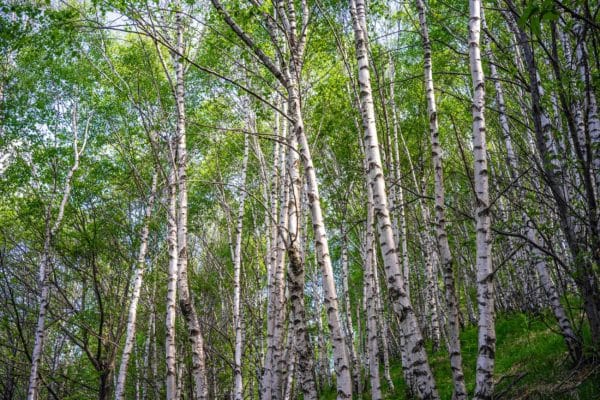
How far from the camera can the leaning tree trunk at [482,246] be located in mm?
3410

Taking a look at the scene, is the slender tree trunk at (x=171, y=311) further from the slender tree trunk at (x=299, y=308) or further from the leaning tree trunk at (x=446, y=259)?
the leaning tree trunk at (x=446, y=259)

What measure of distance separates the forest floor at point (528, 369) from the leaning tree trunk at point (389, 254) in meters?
1.24

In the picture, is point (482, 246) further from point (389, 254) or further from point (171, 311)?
point (171, 311)

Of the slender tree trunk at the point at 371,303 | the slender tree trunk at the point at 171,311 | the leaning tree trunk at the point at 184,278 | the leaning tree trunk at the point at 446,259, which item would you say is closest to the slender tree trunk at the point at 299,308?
the leaning tree trunk at the point at 446,259

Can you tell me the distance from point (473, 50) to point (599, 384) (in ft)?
11.7

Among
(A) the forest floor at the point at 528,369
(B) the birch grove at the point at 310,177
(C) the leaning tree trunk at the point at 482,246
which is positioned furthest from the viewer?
(A) the forest floor at the point at 528,369

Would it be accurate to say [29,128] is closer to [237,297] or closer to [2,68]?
[2,68]

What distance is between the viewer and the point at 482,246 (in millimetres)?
3676

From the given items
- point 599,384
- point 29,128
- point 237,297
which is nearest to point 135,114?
point 29,128

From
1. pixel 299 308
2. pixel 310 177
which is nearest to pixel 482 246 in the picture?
pixel 310 177

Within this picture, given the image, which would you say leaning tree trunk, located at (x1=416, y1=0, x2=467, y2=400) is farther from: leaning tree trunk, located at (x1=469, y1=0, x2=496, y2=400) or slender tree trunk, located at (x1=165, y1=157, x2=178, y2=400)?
slender tree trunk, located at (x1=165, y1=157, x2=178, y2=400)

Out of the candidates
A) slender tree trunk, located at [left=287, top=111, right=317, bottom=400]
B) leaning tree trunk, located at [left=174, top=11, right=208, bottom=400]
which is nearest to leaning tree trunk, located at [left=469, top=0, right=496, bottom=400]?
slender tree trunk, located at [left=287, top=111, right=317, bottom=400]

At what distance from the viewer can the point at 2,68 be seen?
12.4 m

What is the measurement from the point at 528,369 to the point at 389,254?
12.9 feet
